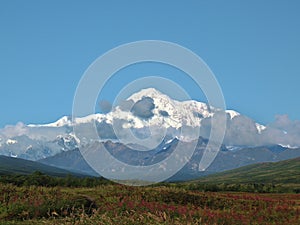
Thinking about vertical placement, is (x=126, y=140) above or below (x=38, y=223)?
above

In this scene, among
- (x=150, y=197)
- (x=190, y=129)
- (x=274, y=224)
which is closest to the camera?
(x=274, y=224)

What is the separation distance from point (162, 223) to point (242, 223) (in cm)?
1078

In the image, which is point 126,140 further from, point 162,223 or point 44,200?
point 162,223

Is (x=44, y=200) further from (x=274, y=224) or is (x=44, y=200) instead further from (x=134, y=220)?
(x=274, y=224)

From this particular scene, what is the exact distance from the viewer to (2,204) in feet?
93.3

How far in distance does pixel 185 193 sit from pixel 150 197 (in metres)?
6.94

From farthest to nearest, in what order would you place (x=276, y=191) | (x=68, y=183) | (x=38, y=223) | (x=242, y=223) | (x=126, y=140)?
(x=276, y=191)
(x=68, y=183)
(x=126, y=140)
(x=242, y=223)
(x=38, y=223)

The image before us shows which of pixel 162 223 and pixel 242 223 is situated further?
pixel 242 223

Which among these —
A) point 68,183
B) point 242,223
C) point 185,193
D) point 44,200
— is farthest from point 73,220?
point 68,183

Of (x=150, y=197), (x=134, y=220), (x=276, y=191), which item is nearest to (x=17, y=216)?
(x=134, y=220)

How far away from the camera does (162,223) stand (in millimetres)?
18750

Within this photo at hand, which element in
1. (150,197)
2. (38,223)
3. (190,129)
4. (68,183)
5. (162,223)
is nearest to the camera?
(162,223)

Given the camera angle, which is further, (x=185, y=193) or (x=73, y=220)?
(x=185, y=193)

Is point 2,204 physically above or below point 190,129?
below
